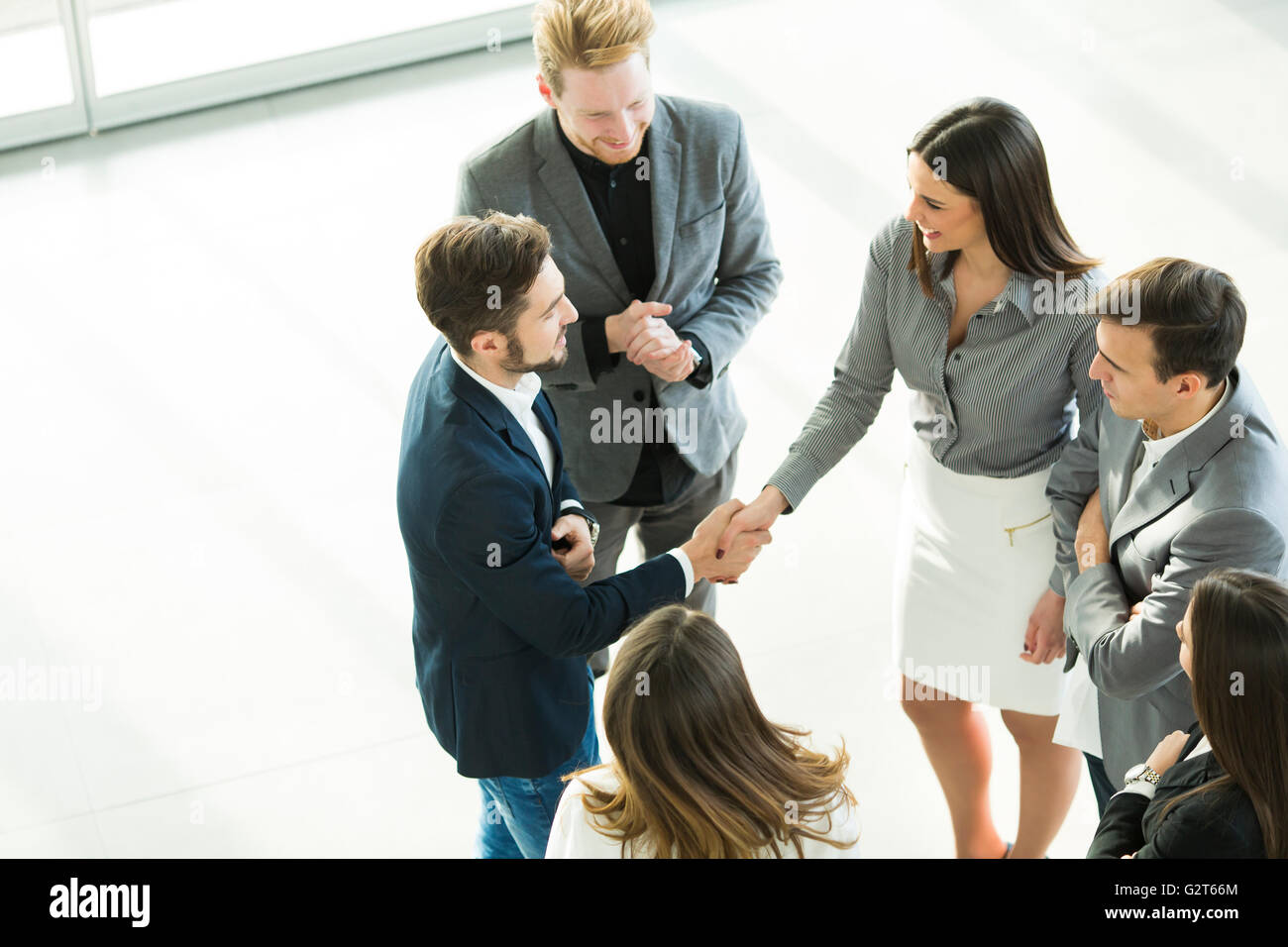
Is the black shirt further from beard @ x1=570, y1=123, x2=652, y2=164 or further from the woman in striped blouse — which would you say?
the woman in striped blouse

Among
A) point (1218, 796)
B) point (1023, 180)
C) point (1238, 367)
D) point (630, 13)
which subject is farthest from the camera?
point (630, 13)

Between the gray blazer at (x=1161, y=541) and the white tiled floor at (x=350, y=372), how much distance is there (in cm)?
93

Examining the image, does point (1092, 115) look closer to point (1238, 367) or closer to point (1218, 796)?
point (1238, 367)

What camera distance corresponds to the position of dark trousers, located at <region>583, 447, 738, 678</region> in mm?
3117


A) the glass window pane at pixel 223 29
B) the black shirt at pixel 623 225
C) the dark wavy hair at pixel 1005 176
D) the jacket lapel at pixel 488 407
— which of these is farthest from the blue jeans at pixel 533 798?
the glass window pane at pixel 223 29

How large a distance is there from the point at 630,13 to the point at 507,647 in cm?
125

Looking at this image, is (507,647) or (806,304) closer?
(507,647)

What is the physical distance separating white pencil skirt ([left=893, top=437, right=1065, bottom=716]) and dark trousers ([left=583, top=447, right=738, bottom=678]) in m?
0.49

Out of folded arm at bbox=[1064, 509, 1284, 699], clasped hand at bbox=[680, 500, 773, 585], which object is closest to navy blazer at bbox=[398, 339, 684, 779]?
clasped hand at bbox=[680, 500, 773, 585]

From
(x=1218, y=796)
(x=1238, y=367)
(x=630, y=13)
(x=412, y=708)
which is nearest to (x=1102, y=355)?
(x=1238, y=367)

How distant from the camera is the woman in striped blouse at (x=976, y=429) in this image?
2355mm

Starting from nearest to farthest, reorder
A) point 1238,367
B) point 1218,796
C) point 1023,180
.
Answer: point 1218,796 < point 1238,367 < point 1023,180

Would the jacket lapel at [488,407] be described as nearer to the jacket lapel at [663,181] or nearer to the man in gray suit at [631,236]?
the man in gray suit at [631,236]

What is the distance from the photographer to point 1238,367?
2.17 m
